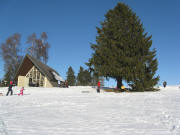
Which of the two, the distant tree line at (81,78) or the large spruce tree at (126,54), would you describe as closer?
the large spruce tree at (126,54)

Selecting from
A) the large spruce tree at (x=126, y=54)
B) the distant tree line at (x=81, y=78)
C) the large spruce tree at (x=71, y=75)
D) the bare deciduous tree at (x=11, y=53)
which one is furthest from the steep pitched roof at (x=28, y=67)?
the large spruce tree at (x=71, y=75)

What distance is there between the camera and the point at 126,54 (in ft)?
62.8

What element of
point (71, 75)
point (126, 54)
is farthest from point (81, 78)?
point (126, 54)

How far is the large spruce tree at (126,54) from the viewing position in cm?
1831

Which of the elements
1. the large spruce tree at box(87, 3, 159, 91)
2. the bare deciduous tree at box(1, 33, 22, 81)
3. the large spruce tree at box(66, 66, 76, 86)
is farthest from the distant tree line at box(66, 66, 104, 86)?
the large spruce tree at box(87, 3, 159, 91)

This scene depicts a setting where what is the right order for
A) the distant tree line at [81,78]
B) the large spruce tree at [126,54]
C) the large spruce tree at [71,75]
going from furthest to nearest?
the large spruce tree at [71,75] < the distant tree line at [81,78] < the large spruce tree at [126,54]

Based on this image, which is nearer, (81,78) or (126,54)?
(126,54)

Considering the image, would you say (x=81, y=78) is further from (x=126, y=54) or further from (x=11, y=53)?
(x=126, y=54)

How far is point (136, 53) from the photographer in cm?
1930

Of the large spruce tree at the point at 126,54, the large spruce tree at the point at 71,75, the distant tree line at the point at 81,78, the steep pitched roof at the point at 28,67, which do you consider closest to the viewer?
the large spruce tree at the point at 126,54

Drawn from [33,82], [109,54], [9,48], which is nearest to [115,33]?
[109,54]

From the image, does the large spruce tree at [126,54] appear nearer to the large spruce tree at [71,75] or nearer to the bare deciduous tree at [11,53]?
the bare deciduous tree at [11,53]

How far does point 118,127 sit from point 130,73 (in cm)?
1354

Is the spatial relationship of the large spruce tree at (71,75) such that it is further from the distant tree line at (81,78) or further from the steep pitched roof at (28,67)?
the steep pitched roof at (28,67)
